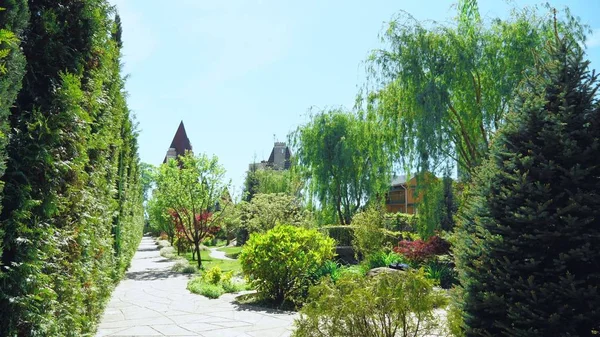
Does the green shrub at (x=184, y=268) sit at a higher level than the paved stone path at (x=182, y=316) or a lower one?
higher

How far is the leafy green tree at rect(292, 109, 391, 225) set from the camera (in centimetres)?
2248

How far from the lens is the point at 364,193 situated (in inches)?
908

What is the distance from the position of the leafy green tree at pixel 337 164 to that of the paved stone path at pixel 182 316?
1338cm

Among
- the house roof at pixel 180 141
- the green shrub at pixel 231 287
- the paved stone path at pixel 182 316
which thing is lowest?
the paved stone path at pixel 182 316

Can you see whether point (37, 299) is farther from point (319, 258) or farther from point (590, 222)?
point (319, 258)

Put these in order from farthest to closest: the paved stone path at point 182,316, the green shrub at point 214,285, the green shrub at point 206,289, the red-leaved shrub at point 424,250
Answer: the red-leaved shrub at point 424,250 < the green shrub at point 214,285 < the green shrub at point 206,289 < the paved stone path at point 182,316

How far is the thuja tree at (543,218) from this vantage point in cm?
302

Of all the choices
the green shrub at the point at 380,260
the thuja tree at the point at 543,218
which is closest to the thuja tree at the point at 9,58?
Answer: the thuja tree at the point at 543,218

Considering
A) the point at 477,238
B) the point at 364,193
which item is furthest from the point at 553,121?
the point at 364,193

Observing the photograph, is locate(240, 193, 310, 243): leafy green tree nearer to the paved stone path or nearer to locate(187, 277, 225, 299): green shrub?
locate(187, 277, 225, 299): green shrub

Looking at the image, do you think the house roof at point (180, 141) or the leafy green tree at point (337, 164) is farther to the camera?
the house roof at point (180, 141)

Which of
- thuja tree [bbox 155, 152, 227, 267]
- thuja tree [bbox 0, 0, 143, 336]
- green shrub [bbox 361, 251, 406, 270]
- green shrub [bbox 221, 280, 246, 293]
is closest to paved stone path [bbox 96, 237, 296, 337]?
green shrub [bbox 221, 280, 246, 293]

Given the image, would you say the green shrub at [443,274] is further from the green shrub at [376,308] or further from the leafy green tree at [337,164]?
the leafy green tree at [337,164]

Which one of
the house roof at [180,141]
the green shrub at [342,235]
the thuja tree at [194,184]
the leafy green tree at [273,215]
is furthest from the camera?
the house roof at [180,141]
